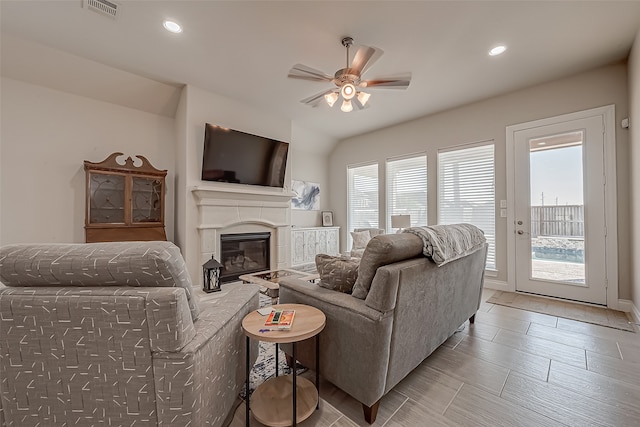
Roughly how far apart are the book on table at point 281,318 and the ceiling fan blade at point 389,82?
7.05ft

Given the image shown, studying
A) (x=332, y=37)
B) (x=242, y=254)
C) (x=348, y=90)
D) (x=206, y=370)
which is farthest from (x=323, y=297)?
(x=242, y=254)

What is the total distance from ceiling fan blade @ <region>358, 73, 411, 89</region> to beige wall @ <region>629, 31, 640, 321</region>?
2.19 m

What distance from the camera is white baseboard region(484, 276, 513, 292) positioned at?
12.2ft

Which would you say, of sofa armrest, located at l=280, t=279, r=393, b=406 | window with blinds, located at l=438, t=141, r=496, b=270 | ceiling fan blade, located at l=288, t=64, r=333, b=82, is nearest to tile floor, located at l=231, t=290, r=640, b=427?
sofa armrest, located at l=280, t=279, r=393, b=406

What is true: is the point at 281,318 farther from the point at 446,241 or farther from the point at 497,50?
the point at 497,50

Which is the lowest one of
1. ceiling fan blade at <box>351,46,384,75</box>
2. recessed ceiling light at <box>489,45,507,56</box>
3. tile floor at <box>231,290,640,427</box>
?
tile floor at <box>231,290,640,427</box>

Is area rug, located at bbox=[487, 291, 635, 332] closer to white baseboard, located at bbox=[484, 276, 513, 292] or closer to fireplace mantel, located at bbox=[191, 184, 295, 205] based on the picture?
white baseboard, located at bbox=[484, 276, 513, 292]

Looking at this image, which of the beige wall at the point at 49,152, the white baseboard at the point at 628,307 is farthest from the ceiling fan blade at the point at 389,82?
the beige wall at the point at 49,152

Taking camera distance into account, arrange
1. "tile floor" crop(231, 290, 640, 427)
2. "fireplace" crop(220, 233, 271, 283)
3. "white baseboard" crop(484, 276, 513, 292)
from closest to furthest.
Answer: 1. "tile floor" crop(231, 290, 640, 427)
2. "white baseboard" crop(484, 276, 513, 292)
3. "fireplace" crop(220, 233, 271, 283)

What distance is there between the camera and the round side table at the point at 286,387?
1210 millimetres

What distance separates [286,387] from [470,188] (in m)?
3.93

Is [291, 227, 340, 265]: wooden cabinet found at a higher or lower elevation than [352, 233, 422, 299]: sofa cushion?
lower

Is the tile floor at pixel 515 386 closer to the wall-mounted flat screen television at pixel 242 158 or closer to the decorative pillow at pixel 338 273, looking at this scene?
the decorative pillow at pixel 338 273

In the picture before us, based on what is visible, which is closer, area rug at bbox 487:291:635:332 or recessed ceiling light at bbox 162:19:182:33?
recessed ceiling light at bbox 162:19:182:33
